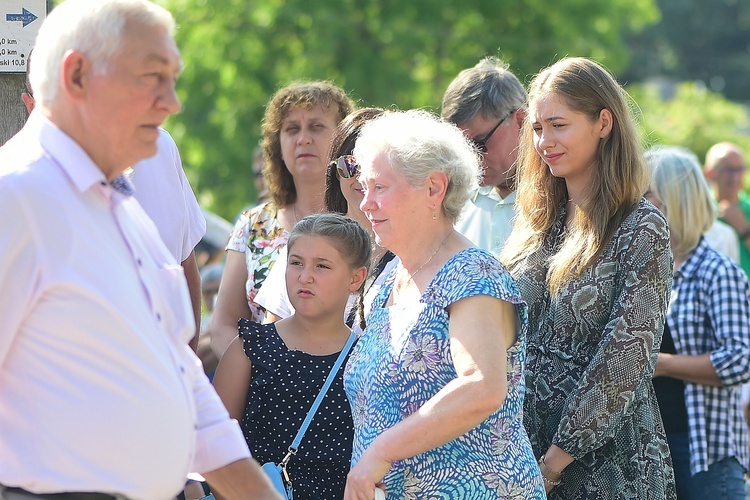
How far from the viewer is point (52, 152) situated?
2209 mm

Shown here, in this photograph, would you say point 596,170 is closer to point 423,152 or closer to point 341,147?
point 423,152

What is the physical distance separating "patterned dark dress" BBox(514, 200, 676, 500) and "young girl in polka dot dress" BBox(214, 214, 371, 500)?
0.66 metres

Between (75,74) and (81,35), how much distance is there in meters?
0.08

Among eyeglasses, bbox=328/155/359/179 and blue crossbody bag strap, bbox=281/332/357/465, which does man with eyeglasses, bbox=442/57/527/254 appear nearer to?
A: eyeglasses, bbox=328/155/359/179

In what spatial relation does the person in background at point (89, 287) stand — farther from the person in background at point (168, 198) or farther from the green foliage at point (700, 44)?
the green foliage at point (700, 44)

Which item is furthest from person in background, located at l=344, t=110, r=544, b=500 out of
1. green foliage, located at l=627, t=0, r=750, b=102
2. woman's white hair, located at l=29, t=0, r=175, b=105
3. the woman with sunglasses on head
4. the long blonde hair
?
green foliage, located at l=627, t=0, r=750, b=102

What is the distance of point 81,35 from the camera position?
221cm

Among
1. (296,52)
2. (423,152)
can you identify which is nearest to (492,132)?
(423,152)

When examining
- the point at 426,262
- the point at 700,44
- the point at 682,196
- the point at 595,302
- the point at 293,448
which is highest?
the point at 700,44

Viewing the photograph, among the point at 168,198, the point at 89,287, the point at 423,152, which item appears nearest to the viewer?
the point at 89,287

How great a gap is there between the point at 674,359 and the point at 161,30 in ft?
9.92

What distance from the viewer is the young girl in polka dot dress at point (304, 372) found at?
11.6 ft

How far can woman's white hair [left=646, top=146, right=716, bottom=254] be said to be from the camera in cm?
491

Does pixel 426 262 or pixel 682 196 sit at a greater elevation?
pixel 682 196
